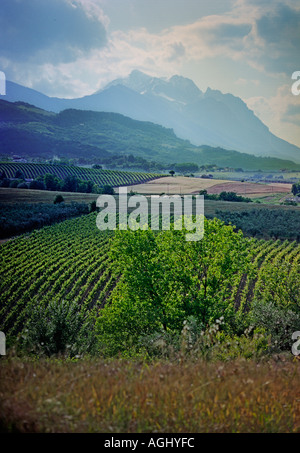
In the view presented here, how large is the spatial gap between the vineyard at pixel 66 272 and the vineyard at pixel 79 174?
73607 mm

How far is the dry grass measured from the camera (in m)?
4.27

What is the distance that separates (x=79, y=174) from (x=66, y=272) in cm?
10227

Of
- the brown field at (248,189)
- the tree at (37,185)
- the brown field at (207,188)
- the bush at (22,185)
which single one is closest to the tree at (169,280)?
the brown field at (207,188)

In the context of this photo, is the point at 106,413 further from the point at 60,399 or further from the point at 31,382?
the point at 31,382

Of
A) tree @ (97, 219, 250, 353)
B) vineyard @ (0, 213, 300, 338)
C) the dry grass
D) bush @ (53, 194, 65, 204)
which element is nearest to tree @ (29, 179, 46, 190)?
bush @ (53, 194, 65, 204)

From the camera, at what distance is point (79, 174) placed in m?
132

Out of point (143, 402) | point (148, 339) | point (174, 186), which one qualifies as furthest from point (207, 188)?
point (143, 402)

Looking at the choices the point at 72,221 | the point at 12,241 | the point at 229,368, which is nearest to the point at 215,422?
the point at 229,368

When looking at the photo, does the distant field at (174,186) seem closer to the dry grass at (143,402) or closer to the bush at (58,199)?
the bush at (58,199)

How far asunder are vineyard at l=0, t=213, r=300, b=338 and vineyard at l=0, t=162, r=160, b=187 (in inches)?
2898

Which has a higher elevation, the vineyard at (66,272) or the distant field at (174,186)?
the distant field at (174,186)

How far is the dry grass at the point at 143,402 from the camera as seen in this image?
4.27 m

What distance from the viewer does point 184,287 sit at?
1609 cm

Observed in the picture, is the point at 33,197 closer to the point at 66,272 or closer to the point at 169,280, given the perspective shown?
the point at 66,272
